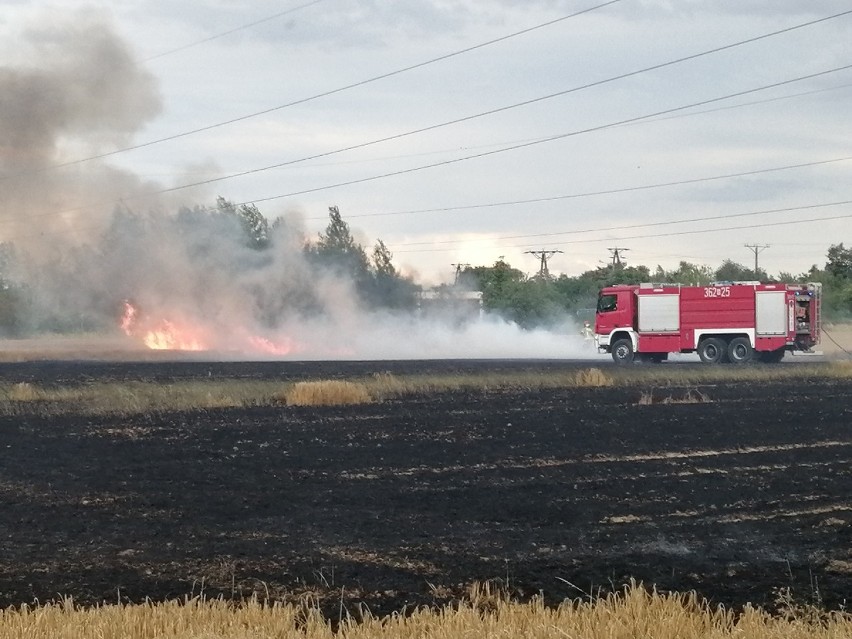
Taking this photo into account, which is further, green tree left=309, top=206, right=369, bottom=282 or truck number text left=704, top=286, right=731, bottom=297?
green tree left=309, top=206, right=369, bottom=282

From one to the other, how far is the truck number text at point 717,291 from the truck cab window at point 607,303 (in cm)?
418

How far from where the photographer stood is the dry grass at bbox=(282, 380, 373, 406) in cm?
3300

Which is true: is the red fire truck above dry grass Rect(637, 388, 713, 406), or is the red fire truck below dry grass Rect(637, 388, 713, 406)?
above

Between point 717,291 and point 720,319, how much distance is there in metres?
1.27

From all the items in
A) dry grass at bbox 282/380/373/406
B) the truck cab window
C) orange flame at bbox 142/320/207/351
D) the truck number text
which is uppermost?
the truck number text

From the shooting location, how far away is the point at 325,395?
3350 centimetres

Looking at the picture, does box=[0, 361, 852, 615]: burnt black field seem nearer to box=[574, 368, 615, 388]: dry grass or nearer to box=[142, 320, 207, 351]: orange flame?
box=[574, 368, 615, 388]: dry grass

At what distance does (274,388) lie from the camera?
36.2m

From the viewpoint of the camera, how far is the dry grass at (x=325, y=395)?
108ft

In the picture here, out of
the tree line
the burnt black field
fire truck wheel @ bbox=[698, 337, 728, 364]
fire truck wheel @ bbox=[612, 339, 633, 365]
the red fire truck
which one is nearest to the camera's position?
the burnt black field

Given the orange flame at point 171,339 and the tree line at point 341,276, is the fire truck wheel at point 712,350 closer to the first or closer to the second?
the tree line at point 341,276

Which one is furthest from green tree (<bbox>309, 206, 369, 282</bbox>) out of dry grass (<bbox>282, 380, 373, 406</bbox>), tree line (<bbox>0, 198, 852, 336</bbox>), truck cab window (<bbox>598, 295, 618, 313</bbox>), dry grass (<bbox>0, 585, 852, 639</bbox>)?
dry grass (<bbox>0, 585, 852, 639</bbox>)

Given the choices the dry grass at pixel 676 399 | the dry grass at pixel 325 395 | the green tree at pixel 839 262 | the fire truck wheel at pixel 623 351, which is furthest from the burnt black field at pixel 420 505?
the green tree at pixel 839 262

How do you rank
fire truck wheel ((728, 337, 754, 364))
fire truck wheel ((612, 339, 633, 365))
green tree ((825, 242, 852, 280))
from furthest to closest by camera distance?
green tree ((825, 242, 852, 280)), fire truck wheel ((612, 339, 633, 365)), fire truck wheel ((728, 337, 754, 364))
